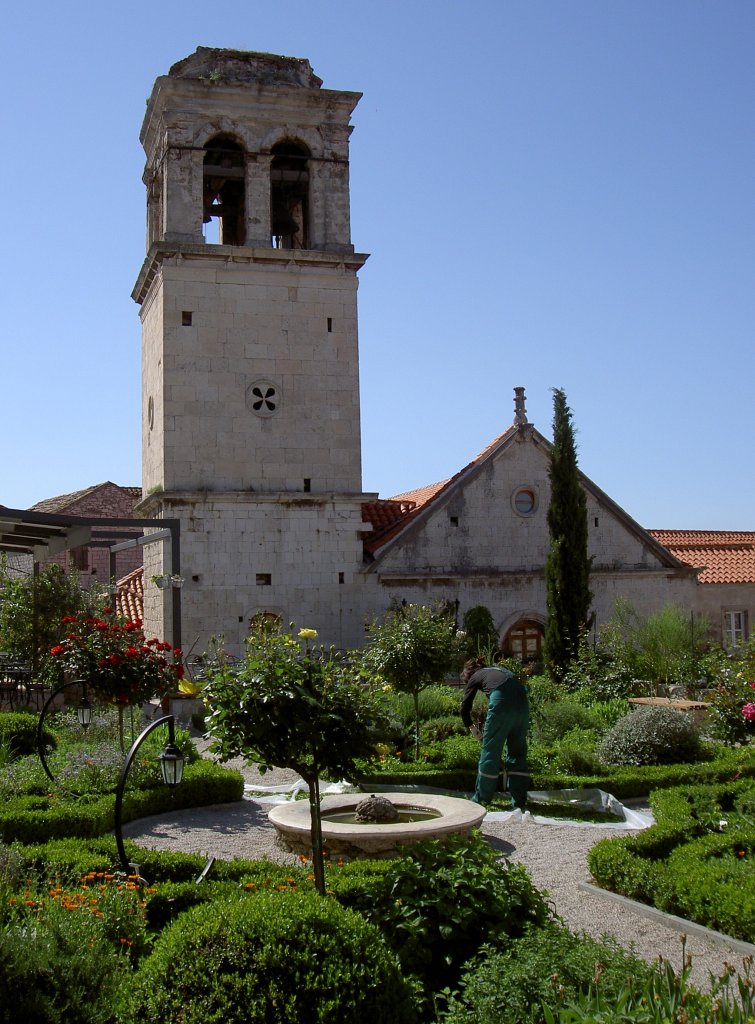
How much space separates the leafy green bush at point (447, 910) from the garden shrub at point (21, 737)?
28.4ft

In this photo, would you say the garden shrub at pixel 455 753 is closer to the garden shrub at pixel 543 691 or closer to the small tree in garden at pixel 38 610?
the garden shrub at pixel 543 691

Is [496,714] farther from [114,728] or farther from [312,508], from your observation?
[312,508]

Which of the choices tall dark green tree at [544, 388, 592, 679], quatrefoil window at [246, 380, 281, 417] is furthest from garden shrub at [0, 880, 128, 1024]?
quatrefoil window at [246, 380, 281, 417]

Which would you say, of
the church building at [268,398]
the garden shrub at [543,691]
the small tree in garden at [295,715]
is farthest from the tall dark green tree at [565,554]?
the small tree in garden at [295,715]

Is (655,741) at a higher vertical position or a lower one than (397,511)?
lower

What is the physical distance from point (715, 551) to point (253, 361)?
15.3 meters

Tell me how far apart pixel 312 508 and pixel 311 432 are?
1.71m

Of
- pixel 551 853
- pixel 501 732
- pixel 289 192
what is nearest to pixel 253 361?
pixel 289 192

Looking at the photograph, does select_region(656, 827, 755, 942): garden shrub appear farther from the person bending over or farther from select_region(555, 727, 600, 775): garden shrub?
select_region(555, 727, 600, 775): garden shrub

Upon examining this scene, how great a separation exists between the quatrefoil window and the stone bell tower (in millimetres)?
31

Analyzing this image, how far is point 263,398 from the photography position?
73.8ft

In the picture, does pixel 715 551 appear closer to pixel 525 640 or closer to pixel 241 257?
pixel 525 640

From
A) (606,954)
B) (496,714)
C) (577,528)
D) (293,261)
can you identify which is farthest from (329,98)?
(606,954)

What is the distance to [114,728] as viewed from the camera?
1440cm
